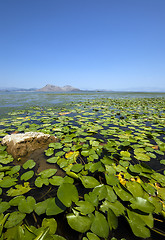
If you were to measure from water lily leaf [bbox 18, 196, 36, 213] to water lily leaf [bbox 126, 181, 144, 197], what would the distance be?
103 centimetres

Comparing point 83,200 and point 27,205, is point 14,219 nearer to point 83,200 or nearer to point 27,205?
point 27,205

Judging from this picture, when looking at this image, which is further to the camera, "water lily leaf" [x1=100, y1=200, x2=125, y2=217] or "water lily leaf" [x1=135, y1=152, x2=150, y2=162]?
"water lily leaf" [x1=135, y1=152, x2=150, y2=162]

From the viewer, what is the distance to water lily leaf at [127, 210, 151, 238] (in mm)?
777

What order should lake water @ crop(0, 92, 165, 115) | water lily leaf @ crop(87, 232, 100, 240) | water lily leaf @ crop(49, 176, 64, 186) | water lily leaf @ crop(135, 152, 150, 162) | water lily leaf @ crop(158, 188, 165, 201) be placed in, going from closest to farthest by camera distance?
1. water lily leaf @ crop(87, 232, 100, 240)
2. water lily leaf @ crop(158, 188, 165, 201)
3. water lily leaf @ crop(49, 176, 64, 186)
4. water lily leaf @ crop(135, 152, 150, 162)
5. lake water @ crop(0, 92, 165, 115)

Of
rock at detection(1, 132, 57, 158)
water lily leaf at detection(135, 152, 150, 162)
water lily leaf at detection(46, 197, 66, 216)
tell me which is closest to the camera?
water lily leaf at detection(46, 197, 66, 216)

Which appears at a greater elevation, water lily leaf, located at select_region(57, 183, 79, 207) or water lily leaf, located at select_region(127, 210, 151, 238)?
water lily leaf, located at select_region(57, 183, 79, 207)

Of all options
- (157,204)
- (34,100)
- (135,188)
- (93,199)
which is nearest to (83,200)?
(93,199)

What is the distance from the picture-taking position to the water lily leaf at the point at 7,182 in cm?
121

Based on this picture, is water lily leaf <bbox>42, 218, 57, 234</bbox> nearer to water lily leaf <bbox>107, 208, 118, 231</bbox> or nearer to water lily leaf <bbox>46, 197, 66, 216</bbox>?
water lily leaf <bbox>46, 197, 66, 216</bbox>

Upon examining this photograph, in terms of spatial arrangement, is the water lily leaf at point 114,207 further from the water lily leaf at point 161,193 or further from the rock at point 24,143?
the rock at point 24,143

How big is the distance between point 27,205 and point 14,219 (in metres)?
0.13

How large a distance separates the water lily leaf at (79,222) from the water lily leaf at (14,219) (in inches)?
16.5

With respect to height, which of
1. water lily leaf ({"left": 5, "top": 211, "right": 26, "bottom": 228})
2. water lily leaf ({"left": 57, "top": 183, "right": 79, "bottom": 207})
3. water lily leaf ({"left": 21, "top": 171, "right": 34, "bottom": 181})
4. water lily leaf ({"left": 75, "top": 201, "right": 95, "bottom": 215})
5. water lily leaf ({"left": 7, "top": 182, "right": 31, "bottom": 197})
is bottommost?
water lily leaf ({"left": 7, "top": 182, "right": 31, "bottom": 197})

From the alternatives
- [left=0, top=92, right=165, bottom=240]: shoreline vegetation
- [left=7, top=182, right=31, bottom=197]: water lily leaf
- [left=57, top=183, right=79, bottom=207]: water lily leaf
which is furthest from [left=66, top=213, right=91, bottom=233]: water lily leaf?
[left=7, top=182, right=31, bottom=197]: water lily leaf
